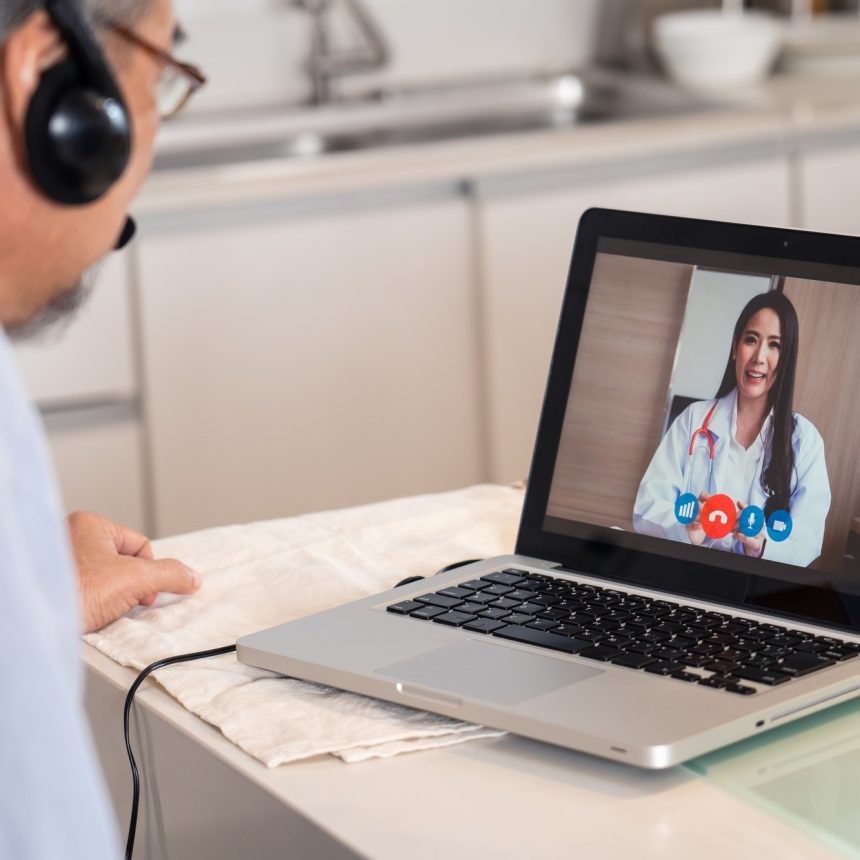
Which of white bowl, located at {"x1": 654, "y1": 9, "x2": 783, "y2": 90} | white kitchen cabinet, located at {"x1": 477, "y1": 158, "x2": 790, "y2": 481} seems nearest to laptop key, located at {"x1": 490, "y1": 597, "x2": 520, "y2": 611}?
white kitchen cabinet, located at {"x1": 477, "y1": 158, "x2": 790, "y2": 481}

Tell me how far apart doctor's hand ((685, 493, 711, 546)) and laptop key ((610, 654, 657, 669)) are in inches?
5.1

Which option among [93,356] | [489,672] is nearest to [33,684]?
[489,672]

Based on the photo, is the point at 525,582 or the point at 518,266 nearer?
the point at 525,582

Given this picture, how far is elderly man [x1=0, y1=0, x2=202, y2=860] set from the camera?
54 centimetres

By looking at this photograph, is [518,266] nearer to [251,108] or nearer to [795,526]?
[251,108]

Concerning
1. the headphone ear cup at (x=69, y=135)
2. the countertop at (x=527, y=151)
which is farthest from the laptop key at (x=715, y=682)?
the countertop at (x=527, y=151)

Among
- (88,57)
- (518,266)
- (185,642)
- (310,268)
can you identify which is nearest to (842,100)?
(518,266)

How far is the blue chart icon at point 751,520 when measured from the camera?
3.04 feet

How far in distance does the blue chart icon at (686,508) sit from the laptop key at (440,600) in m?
0.15

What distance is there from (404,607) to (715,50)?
2.31m

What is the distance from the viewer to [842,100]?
277cm

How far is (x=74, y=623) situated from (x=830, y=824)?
1.19 ft

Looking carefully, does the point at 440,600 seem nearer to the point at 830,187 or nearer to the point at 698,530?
the point at 698,530

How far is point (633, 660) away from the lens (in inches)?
33.0
